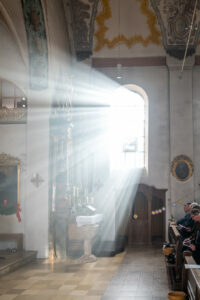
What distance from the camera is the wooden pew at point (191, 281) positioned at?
4.86 metres

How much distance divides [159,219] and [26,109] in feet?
19.3

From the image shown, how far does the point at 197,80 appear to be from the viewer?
14.1 meters

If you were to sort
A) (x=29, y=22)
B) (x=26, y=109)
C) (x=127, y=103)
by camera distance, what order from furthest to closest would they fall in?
(x=127, y=103) → (x=26, y=109) → (x=29, y=22)

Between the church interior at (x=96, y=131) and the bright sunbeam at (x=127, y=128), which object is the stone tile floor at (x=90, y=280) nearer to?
the church interior at (x=96, y=131)

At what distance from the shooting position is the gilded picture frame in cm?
1202

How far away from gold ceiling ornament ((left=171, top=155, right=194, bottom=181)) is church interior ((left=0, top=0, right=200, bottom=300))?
3 centimetres

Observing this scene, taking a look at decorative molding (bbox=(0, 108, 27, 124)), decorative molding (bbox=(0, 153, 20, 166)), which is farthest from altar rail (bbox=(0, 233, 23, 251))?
decorative molding (bbox=(0, 108, 27, 124))

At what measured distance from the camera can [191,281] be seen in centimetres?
564

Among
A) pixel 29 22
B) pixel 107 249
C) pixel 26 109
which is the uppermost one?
pixel 29 22

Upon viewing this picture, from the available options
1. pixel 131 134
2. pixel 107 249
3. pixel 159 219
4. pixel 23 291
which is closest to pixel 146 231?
pixel 159 219

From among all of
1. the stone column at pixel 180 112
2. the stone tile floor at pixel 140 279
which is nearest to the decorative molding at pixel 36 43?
the stone column at pixel 180 112

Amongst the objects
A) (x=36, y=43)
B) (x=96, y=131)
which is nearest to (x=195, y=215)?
(x=36, y=43)

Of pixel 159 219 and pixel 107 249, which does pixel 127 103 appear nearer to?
pixel 159 219

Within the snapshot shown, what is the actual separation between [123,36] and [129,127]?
3203 mm
